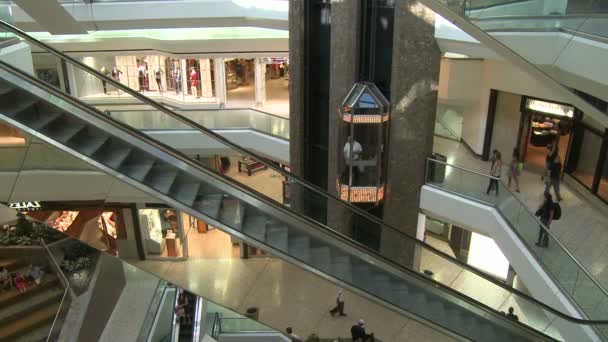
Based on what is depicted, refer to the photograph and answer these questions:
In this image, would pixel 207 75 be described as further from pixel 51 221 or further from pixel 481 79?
pixel 51 221

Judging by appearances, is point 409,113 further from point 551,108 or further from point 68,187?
point 68,187

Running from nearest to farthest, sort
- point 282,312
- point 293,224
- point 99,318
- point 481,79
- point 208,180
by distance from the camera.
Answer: point 208,180 → point 293,224 → point 99,318 → point 282,312 → point 481,79

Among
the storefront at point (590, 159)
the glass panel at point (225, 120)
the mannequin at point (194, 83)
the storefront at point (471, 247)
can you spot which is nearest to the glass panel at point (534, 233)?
the storefront at point (590, 159)

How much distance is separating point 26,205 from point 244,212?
2.20 m

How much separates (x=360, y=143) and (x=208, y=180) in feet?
18.6

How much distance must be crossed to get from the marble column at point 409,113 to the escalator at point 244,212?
3.30 m

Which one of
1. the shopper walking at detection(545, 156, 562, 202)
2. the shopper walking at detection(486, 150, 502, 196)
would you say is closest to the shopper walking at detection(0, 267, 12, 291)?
the shopper walking at detection(486, 150, 502, 196)

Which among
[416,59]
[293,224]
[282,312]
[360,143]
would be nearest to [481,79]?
[416,59]

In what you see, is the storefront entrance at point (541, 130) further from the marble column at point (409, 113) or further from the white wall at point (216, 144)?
the white wall at point (216, 144)

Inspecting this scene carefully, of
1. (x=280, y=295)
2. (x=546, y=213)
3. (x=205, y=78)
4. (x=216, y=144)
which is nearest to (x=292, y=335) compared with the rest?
(x=280, y=295)

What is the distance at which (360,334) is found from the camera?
10.2 metres

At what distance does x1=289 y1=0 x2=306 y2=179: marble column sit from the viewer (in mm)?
12969

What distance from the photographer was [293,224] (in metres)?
5.89

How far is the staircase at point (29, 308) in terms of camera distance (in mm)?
5887
